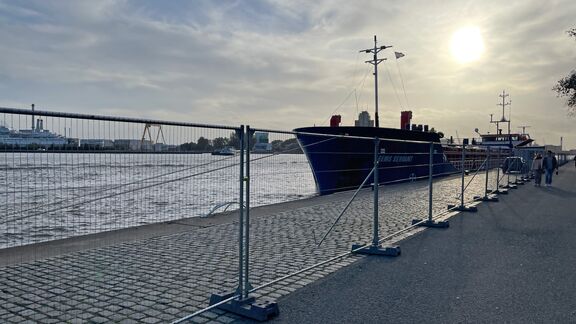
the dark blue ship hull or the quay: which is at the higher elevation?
the dark blue ship hull

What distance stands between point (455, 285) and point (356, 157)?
9141 mm

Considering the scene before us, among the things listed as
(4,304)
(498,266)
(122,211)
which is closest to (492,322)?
(498,266)

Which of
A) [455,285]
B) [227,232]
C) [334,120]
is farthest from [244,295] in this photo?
[334,120]

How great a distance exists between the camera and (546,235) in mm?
8422

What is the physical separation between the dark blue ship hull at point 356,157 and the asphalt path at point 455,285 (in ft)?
5.35

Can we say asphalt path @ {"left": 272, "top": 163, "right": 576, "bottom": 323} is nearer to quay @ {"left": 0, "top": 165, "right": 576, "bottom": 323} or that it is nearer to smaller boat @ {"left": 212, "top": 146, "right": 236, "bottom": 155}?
quay @ {"left": 0, "top": 165, "right": 576, "bottom": 323}

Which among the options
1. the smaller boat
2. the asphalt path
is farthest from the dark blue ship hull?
the smaller boat

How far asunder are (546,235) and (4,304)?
8455 millimetres

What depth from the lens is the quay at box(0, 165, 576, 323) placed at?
4281 millimetres

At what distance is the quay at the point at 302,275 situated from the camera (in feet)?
14.0

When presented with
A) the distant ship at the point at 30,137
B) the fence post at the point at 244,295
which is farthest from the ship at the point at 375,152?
the distant ship at the point at 30,137

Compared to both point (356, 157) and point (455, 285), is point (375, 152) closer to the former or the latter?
point (455, 285)

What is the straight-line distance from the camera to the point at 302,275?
554 cm

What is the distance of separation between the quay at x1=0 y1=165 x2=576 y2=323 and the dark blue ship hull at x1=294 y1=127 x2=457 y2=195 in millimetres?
1517
